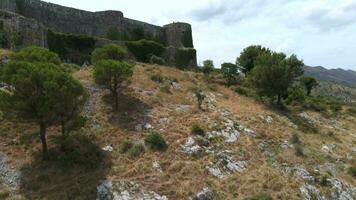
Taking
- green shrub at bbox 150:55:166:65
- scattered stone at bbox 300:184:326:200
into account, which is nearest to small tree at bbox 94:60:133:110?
scattered stone at bbox 300:184:326:200

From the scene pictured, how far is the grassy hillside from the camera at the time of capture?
24.3 metres

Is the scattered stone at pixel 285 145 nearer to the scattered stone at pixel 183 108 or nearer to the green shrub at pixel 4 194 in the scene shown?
the scattered stone at pixel 183 108

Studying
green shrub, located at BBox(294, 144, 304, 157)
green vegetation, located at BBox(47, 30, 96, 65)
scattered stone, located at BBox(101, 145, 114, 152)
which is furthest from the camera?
green vegetation, located at BBox(47, 30, 96, 65)

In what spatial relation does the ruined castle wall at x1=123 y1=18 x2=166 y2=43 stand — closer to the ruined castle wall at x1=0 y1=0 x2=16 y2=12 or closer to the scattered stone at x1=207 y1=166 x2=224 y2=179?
the ruined castle wall at x1=0 y1=0 x2=16 y2=12

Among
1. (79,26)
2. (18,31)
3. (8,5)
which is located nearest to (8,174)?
(18,31)

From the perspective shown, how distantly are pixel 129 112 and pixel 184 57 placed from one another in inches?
1026

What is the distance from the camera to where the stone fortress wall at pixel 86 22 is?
49.3 metres

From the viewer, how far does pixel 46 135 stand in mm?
27828

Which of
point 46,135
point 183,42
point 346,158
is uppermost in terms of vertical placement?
point 183,42

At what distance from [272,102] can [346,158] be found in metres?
12.8

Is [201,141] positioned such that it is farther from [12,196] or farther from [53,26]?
[53,26]

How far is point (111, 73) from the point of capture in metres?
32.7

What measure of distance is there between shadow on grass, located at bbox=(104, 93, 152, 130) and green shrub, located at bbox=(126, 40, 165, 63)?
1877cm

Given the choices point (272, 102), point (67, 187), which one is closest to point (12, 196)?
point (67, 187)
